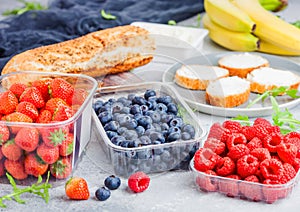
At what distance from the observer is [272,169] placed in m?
1.37

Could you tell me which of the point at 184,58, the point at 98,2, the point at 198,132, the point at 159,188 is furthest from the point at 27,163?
the point at 98,2

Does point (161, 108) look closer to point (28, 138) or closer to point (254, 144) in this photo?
point (254, 144)

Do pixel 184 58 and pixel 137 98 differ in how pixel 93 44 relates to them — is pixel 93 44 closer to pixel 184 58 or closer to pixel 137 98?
pixel 184 58

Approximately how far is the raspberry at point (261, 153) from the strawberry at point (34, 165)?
0.52m

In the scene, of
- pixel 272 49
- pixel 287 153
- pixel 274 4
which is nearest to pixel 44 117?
pixel 287 153

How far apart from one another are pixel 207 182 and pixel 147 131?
8.5 inches

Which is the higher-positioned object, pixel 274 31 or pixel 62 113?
pixel 62 113

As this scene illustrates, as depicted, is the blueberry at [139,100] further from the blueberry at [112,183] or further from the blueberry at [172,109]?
the blueberry at [112,183]

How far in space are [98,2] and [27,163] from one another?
169 cm

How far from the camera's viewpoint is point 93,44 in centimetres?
212

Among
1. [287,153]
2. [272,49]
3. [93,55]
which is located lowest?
[272,49]

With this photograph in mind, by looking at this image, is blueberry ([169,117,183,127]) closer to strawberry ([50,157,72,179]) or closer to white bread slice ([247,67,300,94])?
strawberry ([50,157,72,179])

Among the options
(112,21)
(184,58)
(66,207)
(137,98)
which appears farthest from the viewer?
(112,21)

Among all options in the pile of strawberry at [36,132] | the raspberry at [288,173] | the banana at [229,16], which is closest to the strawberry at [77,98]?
the pile of strawberry at [36,132]
